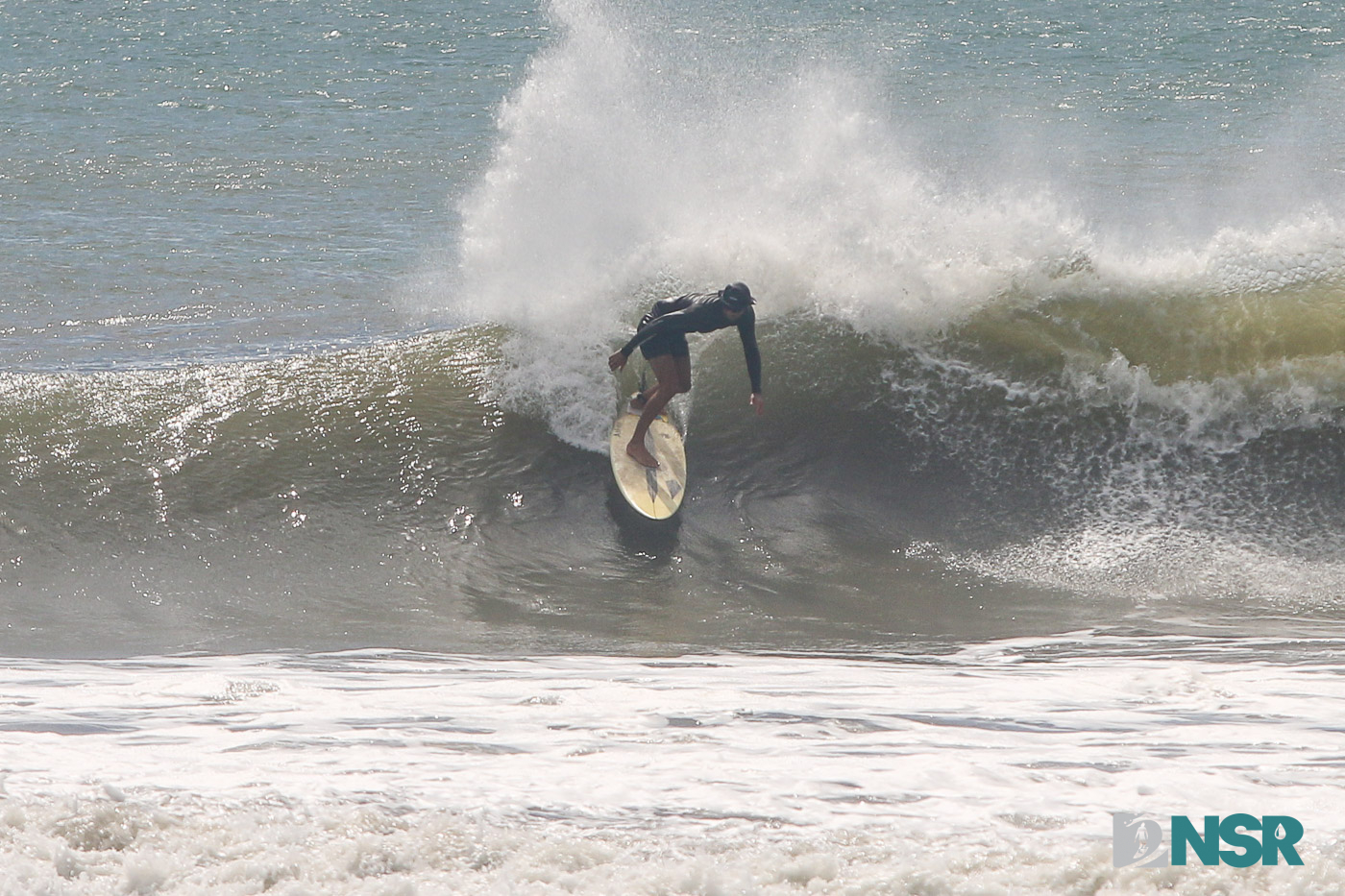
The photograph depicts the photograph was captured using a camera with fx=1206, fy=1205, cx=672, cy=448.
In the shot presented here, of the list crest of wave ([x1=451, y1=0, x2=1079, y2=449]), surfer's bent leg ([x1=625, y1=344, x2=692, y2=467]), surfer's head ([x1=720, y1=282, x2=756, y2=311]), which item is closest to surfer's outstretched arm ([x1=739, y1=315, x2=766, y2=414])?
surfer's head ([x1=720, y1=282, x2=756, y2=311])

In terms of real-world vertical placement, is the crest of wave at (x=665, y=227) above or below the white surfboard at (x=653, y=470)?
above

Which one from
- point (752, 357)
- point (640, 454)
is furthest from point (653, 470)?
point (752, 357)

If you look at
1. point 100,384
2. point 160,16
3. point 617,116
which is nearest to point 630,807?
point 100,384

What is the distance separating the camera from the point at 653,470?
752cm

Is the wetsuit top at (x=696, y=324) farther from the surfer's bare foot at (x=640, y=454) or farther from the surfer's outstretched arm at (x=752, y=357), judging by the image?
the surfer's bare foot at (x=640, y=454)

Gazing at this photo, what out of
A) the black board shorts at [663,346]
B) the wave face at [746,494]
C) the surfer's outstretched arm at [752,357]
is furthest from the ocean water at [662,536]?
the black board shorts at [663,346]

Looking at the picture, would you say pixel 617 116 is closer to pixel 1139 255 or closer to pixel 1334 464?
pixel 1139 255

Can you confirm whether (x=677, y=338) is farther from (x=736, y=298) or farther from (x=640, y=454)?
(x=640, y=454)

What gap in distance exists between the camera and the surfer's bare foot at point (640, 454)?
24.6 feet

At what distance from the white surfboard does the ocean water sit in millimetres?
141

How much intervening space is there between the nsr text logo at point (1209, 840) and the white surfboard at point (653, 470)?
4.10 m

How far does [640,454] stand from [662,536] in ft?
2.01

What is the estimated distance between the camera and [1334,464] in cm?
743

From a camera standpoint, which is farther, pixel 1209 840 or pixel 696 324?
pixel 696 324
